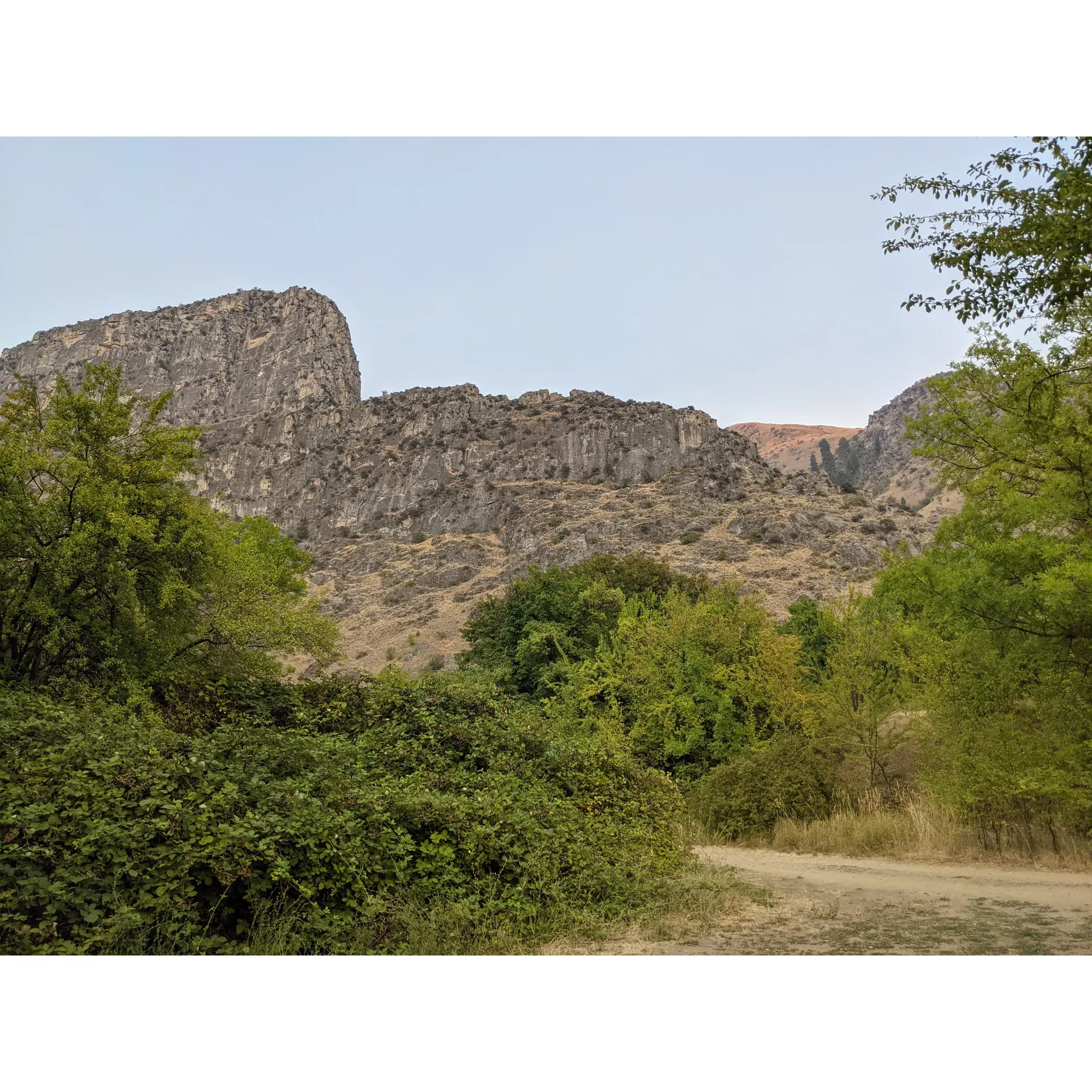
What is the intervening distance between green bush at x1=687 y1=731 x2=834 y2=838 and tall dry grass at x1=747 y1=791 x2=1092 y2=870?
336 millimetres

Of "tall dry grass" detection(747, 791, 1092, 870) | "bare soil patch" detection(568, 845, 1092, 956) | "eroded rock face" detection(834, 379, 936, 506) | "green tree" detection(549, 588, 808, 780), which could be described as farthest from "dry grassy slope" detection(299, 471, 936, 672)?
"bare soil patch" detection(568, 845, 1092, 956)

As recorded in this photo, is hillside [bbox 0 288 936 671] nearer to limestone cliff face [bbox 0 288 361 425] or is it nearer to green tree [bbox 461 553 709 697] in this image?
limestone cliff face [bbox 0 288 361 425]

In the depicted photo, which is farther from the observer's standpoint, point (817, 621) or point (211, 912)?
point (817, 621)

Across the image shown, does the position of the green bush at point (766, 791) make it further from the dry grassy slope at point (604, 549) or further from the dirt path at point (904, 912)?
the dry grassy slope at point (604, 549)

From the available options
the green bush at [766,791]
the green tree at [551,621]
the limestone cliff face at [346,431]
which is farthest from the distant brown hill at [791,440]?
the green bush at [766,791]

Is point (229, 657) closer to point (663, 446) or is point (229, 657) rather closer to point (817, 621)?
point (817, 621)

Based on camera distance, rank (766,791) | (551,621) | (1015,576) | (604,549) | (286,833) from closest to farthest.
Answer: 1. (286,833)
2. (1015,576)
3. (766,791)
4. (551,621)
5. (604,549)

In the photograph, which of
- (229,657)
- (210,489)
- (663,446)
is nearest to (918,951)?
(229,657)

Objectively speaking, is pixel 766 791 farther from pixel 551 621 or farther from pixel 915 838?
pixel 551 621

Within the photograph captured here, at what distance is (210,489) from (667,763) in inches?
3196

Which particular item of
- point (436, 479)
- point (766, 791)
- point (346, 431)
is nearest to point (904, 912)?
point (766, 791)

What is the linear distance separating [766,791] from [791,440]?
147 m

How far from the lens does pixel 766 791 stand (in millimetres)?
17109

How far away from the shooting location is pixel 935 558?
437 inches
